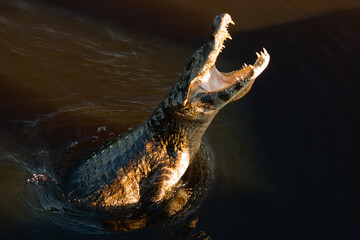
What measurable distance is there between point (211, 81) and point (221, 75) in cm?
12

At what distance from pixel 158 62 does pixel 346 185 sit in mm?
3266

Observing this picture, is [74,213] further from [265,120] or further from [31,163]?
[265,120]

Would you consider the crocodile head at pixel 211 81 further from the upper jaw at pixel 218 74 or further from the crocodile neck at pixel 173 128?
the crocodile neck at pixel 173 128

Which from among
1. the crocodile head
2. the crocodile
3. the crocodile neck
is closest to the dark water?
the crocodile

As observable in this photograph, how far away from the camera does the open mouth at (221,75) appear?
12.0 feet

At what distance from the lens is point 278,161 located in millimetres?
5293

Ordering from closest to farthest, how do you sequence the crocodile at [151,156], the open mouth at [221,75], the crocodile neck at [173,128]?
1. the open mouth at [221,75]
2. the crocodile at [151,156]
3. the crocodile neck at [173,128]

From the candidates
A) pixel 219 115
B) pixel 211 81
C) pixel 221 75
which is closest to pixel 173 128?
pixel 211 81

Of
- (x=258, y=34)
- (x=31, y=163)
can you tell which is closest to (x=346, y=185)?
(x=258, y=34)

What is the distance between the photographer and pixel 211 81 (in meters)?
4.09

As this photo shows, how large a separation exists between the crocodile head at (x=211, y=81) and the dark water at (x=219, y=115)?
1355mm

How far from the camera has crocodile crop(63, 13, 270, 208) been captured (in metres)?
4.07

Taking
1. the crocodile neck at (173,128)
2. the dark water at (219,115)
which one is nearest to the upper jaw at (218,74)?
the crocodile neck at (173,128)

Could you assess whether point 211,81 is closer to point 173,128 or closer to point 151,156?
point 173,128
